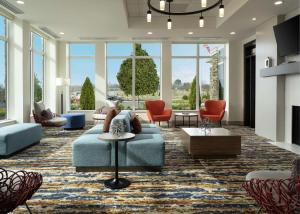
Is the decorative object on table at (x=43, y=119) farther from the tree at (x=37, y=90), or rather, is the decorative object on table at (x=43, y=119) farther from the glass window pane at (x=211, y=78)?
the glass window pane at (x=211, y=78)

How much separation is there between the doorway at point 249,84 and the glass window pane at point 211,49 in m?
1.01

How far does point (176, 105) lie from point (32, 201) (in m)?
7.91

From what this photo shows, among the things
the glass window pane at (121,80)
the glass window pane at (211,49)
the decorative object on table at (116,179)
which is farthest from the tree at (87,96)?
the decorative object on table at (116,179)

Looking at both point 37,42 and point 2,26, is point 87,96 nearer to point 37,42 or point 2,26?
point 37,42

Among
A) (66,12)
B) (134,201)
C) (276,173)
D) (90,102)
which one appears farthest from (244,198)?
(90,102)

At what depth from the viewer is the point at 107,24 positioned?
7930 mm

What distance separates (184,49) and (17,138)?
23.9ft

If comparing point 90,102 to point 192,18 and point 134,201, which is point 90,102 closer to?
point 192,18

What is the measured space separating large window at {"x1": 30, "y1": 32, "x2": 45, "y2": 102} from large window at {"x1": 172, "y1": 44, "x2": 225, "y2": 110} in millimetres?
5040

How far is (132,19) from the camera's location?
27.7 feet

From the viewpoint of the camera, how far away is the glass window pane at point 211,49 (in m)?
10.6

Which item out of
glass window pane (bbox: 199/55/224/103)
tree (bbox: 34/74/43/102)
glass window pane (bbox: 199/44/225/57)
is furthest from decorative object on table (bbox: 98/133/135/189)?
glass window pane (bbox: 199/44/225/57)

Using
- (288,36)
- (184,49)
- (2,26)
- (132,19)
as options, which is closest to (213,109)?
(184,49)

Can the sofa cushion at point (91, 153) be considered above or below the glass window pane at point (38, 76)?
below
